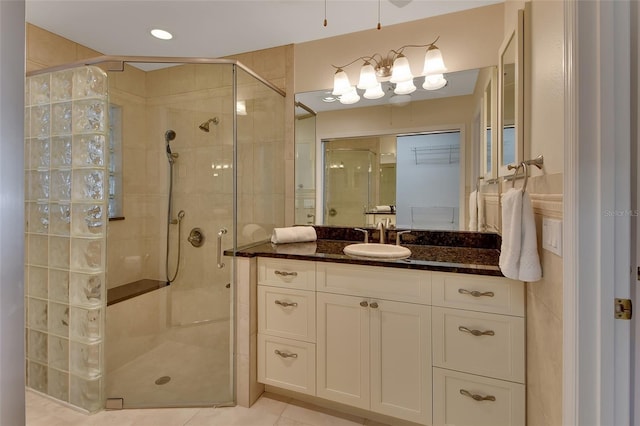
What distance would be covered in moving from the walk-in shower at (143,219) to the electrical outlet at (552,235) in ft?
4.95

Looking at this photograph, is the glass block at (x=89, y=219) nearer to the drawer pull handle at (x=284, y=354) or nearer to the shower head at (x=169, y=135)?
the shower head at (x=169, y=135)

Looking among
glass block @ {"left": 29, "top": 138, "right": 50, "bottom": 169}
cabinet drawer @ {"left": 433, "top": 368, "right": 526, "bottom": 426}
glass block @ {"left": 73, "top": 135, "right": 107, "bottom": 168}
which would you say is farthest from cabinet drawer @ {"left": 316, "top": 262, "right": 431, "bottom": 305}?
glass block @ {"left": 29, "top": 138, "right": 50, "bottom": 169}

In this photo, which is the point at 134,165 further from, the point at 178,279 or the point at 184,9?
the point at 184,9

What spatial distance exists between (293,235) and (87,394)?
1504 millimetres

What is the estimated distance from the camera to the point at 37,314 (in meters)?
1.82

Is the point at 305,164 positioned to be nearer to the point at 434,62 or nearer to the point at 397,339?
the point at 434,62

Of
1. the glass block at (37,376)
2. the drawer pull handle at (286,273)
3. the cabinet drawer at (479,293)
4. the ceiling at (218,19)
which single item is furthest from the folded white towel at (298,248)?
the glass block at (37,376)

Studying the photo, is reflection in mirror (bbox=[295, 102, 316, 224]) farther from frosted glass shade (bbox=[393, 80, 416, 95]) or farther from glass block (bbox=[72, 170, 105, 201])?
glass block (bbox=[72, 170, 105, 201])

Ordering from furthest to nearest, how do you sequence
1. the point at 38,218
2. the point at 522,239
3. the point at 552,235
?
the point at 38,218 → the point at 522,239 → the point at 552,235

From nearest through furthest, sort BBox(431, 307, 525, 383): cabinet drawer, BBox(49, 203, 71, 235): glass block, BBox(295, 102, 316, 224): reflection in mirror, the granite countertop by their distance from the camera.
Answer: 1. BBox(431, 307, 525, 383): cabinet drawer
2. the granite countertop
3. BBox(49, 203, 71, 235): glass block
4. BBox(295, 102, 316, 224): reflection in mirror

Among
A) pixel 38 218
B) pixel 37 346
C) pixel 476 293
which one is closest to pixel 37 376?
pixel 37 346

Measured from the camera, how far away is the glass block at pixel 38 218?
1.78 metres

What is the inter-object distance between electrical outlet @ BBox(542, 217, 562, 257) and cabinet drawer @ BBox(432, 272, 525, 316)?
0.31m

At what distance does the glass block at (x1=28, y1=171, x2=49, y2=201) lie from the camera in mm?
1766
